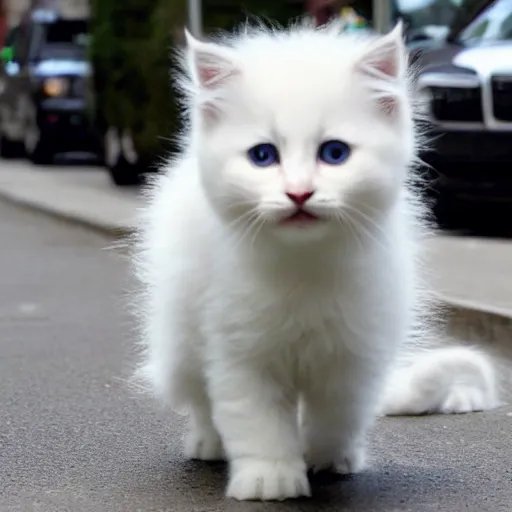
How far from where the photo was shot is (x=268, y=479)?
368 cm

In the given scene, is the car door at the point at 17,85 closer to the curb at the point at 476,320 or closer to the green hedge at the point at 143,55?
the green hedge at the point at 143,55

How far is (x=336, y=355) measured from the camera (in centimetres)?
368

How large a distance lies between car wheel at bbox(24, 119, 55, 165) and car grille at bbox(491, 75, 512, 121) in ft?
40.8

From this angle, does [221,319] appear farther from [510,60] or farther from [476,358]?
[510,60]

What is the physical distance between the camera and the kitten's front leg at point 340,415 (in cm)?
373

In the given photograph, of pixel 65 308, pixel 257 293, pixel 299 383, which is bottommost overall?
pixel 65 308

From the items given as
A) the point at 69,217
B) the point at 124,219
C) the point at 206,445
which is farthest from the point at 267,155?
the point at 69,217

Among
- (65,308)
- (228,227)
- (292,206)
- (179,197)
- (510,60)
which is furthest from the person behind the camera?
(510,60)

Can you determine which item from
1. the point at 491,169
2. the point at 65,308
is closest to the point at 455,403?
the point at 65,308

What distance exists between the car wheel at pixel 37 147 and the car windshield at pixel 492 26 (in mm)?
11486

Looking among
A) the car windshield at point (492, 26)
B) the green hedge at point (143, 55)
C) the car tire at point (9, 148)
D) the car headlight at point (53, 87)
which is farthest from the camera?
the car tire at point (9, 148)

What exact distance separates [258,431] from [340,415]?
272 mm

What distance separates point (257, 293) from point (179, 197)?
1.61 ft

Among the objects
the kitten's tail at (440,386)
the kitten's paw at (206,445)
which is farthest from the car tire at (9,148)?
the kitten's paw at (206,445)
